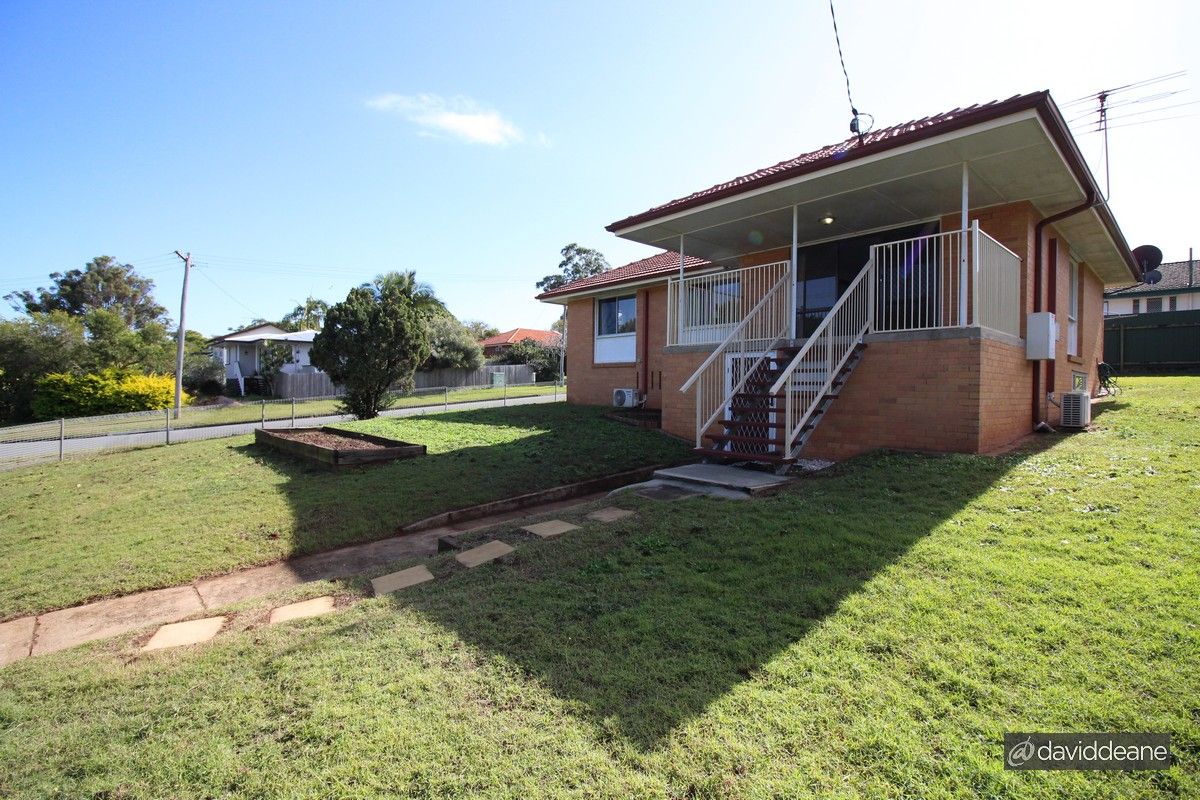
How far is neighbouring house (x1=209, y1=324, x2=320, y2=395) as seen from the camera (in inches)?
1249

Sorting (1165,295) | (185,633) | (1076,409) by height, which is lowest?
(185,633)

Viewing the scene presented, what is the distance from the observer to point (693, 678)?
249 centimetres

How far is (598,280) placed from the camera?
49.6 ft

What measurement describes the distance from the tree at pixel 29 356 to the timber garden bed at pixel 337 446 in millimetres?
21569

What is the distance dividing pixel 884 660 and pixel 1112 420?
28.9 feet

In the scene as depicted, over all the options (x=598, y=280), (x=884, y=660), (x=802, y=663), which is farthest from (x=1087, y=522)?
(x=598, y=280)

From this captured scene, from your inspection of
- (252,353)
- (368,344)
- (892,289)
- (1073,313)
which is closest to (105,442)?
(368,344)

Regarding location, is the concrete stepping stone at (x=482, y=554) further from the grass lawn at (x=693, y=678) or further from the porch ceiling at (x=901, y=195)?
the porch ceiling at (x=901, y=195)

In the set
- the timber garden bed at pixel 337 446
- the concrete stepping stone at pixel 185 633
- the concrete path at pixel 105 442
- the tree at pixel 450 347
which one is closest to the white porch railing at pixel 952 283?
the timber garden bed at pixel 337 446

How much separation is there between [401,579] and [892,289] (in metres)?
7.64

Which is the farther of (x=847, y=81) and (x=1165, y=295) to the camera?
(x=1165, y=295)

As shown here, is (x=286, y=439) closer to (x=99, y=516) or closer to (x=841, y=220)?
(x=99, y=516)

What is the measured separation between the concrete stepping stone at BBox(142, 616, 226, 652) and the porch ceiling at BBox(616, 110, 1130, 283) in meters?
7.47

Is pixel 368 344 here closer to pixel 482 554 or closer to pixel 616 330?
pixel 616 330
